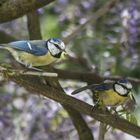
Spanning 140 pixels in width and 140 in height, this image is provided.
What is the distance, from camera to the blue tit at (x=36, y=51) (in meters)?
0.91

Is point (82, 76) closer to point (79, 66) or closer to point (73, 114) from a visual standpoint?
point (73, 114)

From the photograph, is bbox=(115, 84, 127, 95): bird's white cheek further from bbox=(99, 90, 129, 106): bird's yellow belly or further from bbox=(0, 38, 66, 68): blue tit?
bbox=(0, 38, 66, 68): blue tit

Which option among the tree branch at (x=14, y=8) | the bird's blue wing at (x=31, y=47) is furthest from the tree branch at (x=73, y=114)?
the bird's blue wing at (x=31, y=47)

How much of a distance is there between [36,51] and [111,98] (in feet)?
0.73

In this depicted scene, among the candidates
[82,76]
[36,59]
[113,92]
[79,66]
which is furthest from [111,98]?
[79,66]

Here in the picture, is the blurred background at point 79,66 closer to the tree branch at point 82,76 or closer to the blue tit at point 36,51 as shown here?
the tree branch at point 82,76

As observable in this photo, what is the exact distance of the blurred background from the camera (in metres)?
1.82

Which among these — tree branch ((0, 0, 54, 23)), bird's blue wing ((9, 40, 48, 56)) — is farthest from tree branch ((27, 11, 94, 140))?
bird's blue wing ((9, 40, 48, 56))

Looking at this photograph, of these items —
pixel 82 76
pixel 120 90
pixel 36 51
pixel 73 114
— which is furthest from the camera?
pixel 82 76

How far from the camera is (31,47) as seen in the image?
0.92 m

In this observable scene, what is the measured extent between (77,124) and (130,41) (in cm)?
62

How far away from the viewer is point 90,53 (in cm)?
198

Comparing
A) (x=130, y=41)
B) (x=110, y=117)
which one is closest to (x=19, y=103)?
(x=130, y=41)

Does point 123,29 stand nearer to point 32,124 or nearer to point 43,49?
point 32,124
